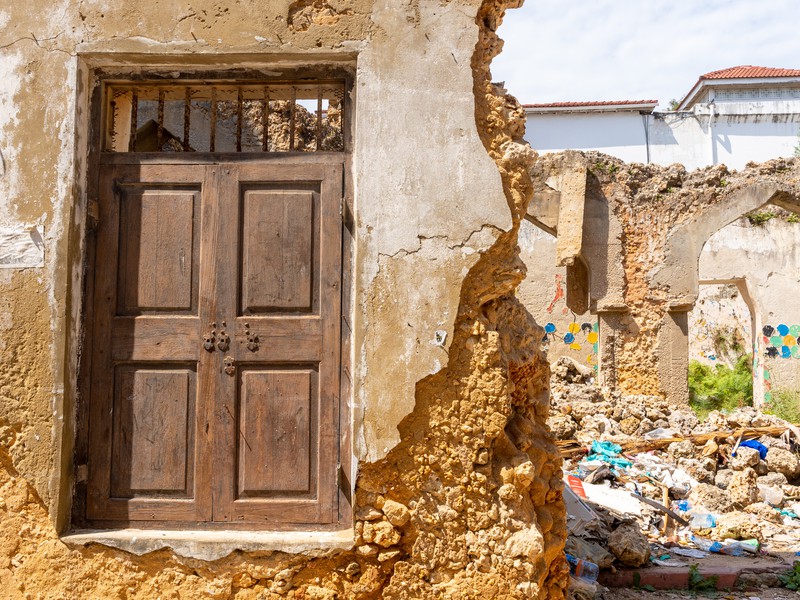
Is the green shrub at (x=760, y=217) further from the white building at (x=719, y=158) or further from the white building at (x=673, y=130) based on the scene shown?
the white building at (x=673, y=130)

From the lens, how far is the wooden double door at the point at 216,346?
3205mm

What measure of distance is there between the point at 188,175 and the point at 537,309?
43.9 ft

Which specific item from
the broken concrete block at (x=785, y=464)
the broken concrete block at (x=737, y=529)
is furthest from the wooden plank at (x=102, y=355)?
the broken concrete block at (x=785, y=464)

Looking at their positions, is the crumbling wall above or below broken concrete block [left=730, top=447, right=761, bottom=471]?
above

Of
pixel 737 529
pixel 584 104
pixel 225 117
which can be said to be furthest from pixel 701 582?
pixel 584 104

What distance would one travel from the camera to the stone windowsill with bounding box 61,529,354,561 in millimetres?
3047

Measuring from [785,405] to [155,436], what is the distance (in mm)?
15796

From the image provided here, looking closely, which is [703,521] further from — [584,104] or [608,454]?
[584,104]

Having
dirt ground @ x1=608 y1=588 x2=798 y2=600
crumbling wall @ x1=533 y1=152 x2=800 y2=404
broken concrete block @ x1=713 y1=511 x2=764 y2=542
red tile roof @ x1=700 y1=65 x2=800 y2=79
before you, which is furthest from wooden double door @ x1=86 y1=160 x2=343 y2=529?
red tile roof @ x1=700 y1=65 x2=800 y2=79

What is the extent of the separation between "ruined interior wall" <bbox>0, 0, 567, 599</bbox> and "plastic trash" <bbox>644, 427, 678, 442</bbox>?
6.18 metres

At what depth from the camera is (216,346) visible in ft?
10.6

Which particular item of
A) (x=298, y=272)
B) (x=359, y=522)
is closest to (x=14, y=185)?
(x=298, y=272)

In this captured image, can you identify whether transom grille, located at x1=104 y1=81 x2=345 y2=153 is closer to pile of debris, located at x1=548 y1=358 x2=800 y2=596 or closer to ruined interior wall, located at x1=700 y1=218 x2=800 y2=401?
pile of debris, located at x1=548 y1=358 x2=800 y2=596

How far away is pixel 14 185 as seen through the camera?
3201mm
